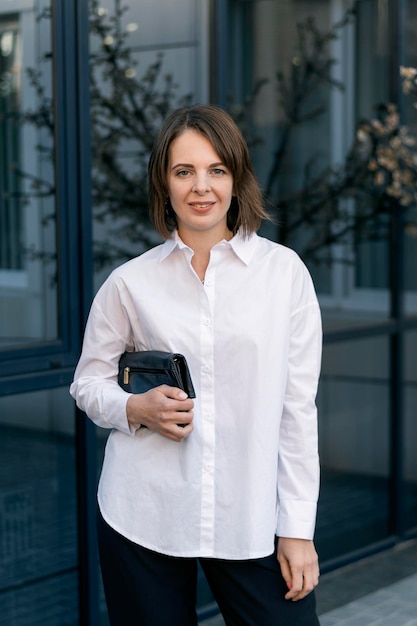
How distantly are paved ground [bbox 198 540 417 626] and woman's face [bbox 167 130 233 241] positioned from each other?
2.56 meters

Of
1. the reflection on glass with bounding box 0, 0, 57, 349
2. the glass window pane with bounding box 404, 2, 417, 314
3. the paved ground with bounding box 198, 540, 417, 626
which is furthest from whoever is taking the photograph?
the glass window pane with bounding box 404, 2, 417, 314

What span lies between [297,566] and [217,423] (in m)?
0.35

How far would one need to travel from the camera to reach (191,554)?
90.0 inches

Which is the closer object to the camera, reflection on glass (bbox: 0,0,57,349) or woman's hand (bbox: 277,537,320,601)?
woman's hand (bbox: 277,537,320,601)

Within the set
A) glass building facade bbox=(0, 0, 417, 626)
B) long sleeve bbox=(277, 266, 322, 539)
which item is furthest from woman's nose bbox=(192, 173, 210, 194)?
glass building facade bbox=(0, 0, 417, 626)

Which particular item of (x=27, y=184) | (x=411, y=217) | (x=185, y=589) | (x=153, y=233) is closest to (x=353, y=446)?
(x=411, y=217)

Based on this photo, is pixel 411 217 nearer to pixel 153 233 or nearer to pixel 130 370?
pixel 153 233

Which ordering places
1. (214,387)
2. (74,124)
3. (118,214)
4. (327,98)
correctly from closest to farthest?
(214,387), (74,124), (118,214), (327,98)

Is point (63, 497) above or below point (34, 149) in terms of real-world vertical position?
below

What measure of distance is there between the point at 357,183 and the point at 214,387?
129 inches

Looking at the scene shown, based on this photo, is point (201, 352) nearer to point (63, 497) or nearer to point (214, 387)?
point (214, 387)

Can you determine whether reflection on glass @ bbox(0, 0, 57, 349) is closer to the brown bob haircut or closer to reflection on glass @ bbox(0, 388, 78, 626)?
reflection on glass @ bbox(0, 388, 78, 626)

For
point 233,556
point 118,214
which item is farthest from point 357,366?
point 233,556

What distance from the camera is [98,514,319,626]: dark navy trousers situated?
2.30 m
